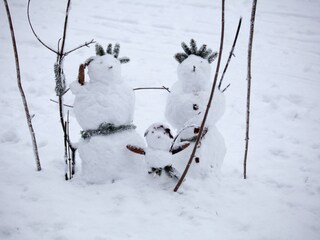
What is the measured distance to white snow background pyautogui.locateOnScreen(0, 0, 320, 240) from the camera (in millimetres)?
2152

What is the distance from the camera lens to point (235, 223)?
2193 mm

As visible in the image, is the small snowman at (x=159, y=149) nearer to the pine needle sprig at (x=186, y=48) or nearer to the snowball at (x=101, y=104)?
the snowball at (x=101, y=104)

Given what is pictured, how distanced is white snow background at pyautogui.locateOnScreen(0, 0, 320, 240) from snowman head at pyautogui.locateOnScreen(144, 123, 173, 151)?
15.9 inches

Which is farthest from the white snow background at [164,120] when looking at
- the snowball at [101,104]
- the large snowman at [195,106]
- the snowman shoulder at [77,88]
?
the snowman shoulder at [77,88]

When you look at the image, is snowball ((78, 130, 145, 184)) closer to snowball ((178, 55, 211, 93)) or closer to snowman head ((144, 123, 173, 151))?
snowman head ((144, 123, 173, 151))

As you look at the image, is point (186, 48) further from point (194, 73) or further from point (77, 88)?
point (77, 88)

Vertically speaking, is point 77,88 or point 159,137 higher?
point 77,88

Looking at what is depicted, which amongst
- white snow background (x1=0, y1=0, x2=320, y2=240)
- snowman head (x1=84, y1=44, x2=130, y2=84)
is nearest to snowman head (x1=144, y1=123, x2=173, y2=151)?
white snow background (x1=0, y1=0, x2=320, y2=240)

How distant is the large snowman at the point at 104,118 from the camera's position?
2.34 m

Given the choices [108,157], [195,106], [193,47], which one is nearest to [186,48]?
[193,47]

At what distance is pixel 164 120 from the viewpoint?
425cm

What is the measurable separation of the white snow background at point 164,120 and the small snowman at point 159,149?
19 cm

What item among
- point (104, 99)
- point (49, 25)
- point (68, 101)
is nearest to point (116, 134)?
point (104, 99)

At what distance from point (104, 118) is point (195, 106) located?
79cm
